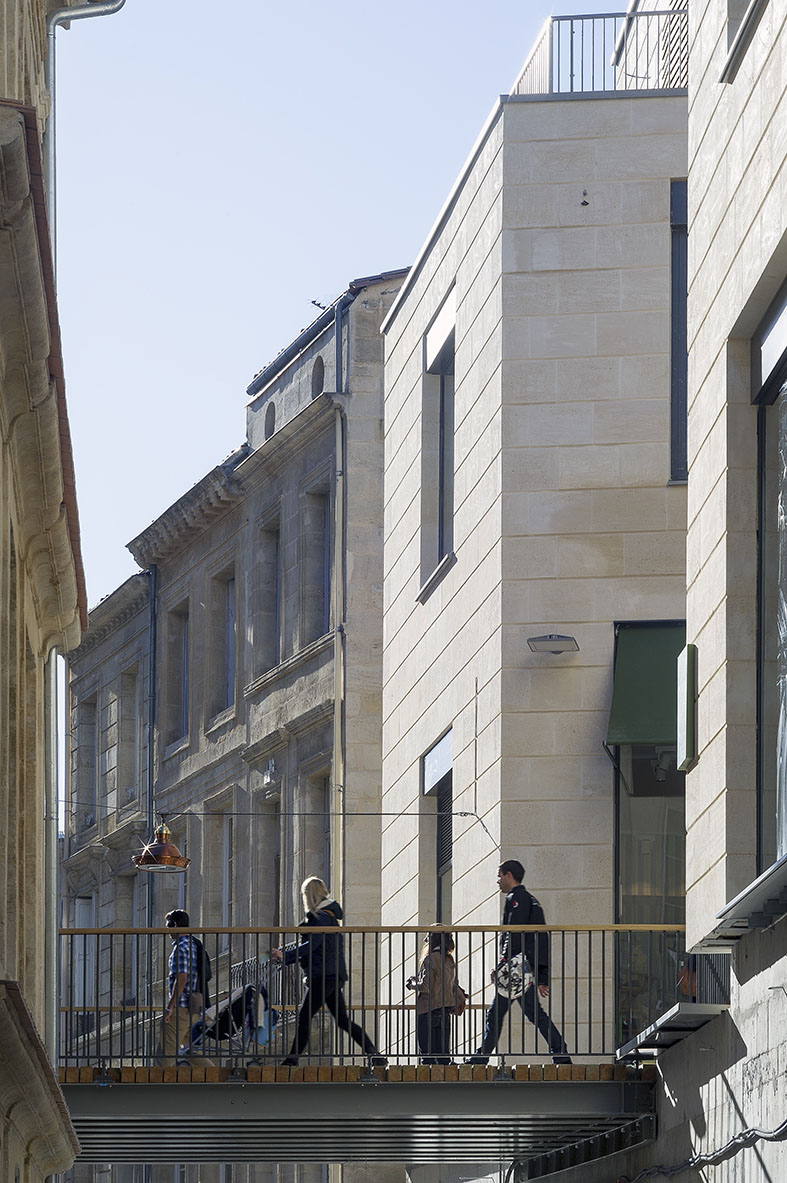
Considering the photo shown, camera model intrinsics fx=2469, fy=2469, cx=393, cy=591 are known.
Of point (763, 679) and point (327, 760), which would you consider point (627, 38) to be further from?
point (763, 679)

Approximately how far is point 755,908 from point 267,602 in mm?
23952

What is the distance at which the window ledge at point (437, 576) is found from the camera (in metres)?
25.0

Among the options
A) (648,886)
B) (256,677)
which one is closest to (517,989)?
(648,886)

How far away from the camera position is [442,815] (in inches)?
995

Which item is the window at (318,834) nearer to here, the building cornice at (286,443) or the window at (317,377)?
the building cornice at (286,443)

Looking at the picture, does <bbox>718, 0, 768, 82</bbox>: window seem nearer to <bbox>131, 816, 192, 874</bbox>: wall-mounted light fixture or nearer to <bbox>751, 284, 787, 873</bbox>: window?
<bbox>751, 284, 787, 873</bbox>: window

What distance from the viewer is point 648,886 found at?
21.8 meters

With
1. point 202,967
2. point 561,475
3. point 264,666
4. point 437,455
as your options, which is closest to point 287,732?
point 264,666

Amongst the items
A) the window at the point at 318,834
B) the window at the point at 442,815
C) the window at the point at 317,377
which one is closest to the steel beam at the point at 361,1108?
the window at the point at 442,815

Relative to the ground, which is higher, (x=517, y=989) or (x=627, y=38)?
(x=627, y=38)

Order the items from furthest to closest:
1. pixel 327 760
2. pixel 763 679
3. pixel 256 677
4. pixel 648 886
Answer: pixel 256 677, pixel 327 760, pixel 648 886, pixel 763 679

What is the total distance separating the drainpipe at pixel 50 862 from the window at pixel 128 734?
25.1 m

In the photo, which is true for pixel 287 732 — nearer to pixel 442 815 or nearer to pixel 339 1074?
pixel 442 815

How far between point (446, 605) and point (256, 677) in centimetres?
1153
